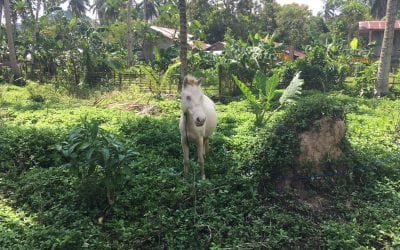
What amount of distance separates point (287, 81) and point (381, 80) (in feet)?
13.6

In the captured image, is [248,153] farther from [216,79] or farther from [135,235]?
[216,79]

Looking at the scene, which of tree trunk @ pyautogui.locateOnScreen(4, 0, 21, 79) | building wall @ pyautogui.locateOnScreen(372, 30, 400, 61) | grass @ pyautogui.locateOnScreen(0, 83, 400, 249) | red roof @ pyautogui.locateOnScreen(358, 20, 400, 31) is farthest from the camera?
building wall @ pyautogui.locateOnScreen(372, 30, 400, 61)

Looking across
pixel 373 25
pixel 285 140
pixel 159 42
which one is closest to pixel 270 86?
pixel 285 140

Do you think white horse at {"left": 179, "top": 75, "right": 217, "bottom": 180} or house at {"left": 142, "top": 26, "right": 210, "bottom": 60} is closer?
white horse at {"left": 179, "top": 75, "right": 217, "bottom": 180}

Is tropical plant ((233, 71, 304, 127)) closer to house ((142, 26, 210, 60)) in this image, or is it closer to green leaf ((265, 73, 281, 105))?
green leaf ((265, 73, 281, 105))

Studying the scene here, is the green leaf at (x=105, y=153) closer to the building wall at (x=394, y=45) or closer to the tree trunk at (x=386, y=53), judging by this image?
the tree trunk at (x=386, y=53)

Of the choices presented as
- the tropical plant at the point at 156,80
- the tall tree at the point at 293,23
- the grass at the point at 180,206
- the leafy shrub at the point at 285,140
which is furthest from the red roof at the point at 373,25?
the leafy shrub at the point at 285,140

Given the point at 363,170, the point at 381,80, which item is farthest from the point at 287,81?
the point at 363,170

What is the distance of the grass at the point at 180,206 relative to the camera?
4402 millimetres

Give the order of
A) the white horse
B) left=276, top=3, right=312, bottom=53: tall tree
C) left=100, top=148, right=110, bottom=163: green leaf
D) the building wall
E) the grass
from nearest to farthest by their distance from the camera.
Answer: the grass < left=100, top=148, right=110, bottom=163: green leaf < the white horse < the building wall < left=276, top=3, right=312, bottom=53: tall tree

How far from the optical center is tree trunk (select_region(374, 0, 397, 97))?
526 inches

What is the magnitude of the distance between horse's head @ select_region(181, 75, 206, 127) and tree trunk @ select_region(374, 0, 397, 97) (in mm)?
10712

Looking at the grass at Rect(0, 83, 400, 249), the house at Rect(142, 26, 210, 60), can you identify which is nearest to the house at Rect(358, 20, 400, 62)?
the house at Rect(142, 26, 210, 60)

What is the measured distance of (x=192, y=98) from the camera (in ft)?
18.4
